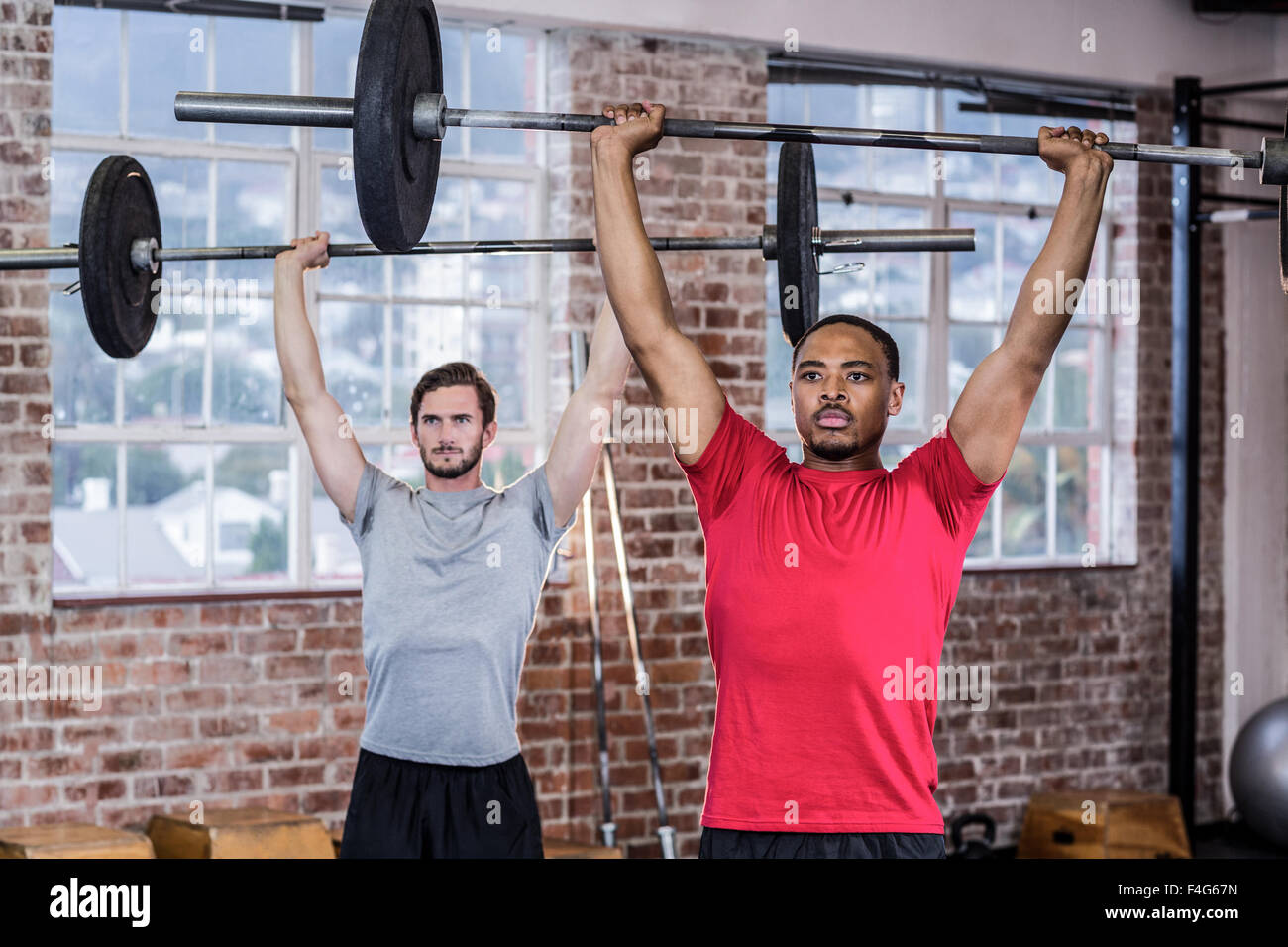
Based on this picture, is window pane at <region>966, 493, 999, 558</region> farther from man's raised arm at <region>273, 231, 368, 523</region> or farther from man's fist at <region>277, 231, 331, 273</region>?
man's fist at <region>277, 231, 331, 273</region>

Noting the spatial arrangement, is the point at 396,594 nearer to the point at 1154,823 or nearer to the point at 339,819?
the point at 339,819

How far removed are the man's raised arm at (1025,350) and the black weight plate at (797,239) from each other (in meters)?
0.53

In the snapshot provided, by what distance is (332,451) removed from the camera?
2.63 meters

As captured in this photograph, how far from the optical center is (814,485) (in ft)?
6.35

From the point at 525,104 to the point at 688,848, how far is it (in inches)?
92.0

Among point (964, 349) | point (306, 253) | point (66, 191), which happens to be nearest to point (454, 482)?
point (306, 253)

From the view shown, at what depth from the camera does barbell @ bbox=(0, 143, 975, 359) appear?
2.36 meters

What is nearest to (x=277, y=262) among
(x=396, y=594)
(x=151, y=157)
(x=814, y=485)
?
(x=396, y=594)

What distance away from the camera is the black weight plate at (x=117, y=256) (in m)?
2.44

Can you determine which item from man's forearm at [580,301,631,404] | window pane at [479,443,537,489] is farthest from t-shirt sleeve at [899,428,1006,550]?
window pane at [479,443,537,489]

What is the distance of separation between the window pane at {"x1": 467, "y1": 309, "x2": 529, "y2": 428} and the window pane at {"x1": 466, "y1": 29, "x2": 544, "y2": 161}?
483mm

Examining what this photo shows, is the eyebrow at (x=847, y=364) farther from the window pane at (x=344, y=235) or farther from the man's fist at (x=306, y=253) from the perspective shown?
the window pane at (x=344, y=235)

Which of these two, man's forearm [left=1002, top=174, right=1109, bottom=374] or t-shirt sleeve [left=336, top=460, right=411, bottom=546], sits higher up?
man's forearm [left=1002, top=174, right=1109, bottom=374]
